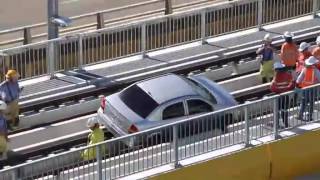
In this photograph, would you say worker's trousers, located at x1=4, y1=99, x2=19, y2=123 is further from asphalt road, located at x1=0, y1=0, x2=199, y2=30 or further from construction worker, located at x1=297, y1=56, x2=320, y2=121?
asphalt road, located at x1=0, y1=0, x2=199, y2=30

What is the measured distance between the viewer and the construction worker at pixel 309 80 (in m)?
22.9

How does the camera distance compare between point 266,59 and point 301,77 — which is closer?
point 301,77

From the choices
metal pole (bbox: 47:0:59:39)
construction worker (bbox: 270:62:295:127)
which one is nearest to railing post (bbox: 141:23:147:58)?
metal pole (bbox: 47:0:59:39)

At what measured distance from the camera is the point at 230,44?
91.9 feet

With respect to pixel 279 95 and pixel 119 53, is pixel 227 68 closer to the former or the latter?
pixel 119 53

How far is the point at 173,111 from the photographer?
74.4 ft

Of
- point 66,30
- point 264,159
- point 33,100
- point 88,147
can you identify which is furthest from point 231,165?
point 66,30

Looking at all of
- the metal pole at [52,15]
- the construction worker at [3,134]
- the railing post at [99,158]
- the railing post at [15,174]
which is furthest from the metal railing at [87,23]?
the railing post at [15,174]

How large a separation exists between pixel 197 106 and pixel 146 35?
4.47m

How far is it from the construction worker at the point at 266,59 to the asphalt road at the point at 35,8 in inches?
484

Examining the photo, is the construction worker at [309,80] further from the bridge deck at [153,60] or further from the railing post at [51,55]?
the railing post at [51,55]

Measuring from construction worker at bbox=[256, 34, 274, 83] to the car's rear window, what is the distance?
3.48 m

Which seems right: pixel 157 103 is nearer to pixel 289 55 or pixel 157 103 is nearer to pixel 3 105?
pixel 3 105

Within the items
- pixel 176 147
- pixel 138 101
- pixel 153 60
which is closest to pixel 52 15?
pixel 153 60
